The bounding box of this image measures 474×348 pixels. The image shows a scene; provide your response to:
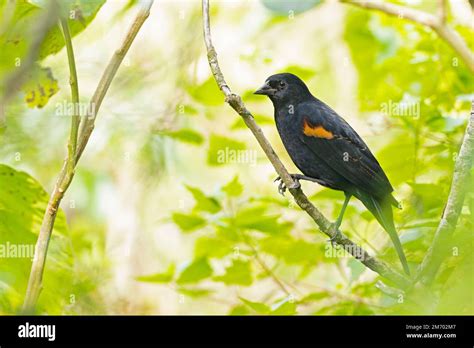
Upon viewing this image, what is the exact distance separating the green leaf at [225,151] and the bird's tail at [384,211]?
640 millimetres

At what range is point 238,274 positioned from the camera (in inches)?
112

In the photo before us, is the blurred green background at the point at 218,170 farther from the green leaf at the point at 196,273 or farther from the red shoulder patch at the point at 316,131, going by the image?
the red shoulder patch at the point at 316,131

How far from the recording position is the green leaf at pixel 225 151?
3137 mm

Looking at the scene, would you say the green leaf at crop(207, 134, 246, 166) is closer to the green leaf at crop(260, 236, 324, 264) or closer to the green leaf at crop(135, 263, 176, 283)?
the green leaf at crop(260, 236, 324, 264)

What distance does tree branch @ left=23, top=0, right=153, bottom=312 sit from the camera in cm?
153

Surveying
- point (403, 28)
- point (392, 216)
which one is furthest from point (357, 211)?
point (403, 28)

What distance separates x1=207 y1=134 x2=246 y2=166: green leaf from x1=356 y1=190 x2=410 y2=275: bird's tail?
64 cm

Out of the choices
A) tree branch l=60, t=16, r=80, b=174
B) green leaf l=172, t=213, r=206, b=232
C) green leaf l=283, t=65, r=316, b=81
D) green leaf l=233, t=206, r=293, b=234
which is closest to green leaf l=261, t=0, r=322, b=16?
green leaf l=283, t=65, r=316, b=81

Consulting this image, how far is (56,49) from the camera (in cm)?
203

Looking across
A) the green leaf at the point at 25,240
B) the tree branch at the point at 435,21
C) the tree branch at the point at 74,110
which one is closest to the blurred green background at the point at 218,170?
the green leaf at the point at 25,240

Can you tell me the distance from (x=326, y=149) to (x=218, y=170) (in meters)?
2.77

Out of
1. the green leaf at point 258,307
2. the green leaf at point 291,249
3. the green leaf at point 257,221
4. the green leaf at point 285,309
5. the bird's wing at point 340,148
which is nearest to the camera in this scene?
the green leaf at point 285,309

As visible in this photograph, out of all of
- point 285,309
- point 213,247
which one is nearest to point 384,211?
point 285,309

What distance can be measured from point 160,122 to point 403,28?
154cm
